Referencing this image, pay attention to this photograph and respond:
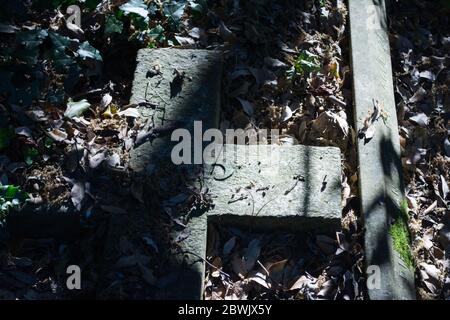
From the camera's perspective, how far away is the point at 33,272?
3.00m

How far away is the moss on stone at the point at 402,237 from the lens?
3.10m

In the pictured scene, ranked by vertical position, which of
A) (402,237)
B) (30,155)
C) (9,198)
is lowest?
(402,237)

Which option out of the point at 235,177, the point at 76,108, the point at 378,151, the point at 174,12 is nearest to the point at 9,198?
the point at 76,108

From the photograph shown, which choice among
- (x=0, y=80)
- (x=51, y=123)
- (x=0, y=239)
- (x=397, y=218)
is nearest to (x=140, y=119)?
(x=51, y=123)

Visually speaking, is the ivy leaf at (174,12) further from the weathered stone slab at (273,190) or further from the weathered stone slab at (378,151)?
the weathered stone slab at (378,151)

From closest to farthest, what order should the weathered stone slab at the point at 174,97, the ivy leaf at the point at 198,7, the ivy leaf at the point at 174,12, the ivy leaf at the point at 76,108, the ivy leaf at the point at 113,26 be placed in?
the weathered stone slab at the point at 174,97 → the ivy leaf at the point at 76,108 → the ivy leaf at the point at 113,26 → the ivy leaf at the point at 174,12 → the ivy leaf at the point at 198,7

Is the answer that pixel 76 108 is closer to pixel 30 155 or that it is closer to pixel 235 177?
pixel 30 155

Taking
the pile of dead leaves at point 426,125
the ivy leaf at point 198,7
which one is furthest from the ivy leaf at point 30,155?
the pile of dead leaves at point 426,125

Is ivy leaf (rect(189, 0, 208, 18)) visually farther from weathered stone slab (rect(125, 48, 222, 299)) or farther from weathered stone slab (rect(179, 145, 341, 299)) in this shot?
weathered stone slab (rect(179, 145, 341, 299))

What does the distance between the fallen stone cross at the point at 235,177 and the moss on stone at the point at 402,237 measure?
29 centimetres

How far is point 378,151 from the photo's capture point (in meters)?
3.45

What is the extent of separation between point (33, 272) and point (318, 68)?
2016 mm

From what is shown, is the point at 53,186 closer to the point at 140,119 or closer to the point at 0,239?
the point at 0,239

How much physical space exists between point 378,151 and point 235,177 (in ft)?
2.69
